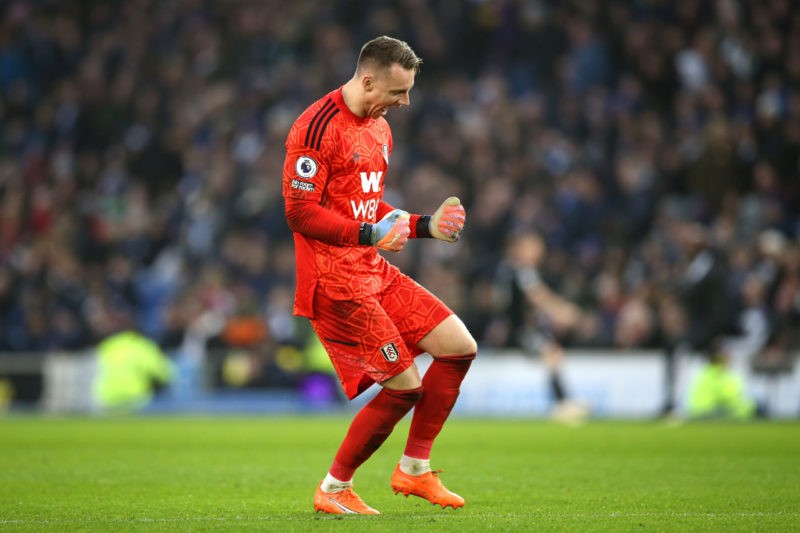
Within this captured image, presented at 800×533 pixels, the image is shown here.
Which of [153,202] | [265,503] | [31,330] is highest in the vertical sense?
[153,202]

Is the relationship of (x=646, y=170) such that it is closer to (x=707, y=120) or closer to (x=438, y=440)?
(x=707, y=120)

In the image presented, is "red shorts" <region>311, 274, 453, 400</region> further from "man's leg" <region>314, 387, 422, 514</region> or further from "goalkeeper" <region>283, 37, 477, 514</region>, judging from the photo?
"man's leg" <region>314, 387, 422, 514</region>

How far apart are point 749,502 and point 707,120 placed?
1194 cm

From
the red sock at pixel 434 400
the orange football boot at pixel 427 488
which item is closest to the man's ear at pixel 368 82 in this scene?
the red sock at pixel 434 400

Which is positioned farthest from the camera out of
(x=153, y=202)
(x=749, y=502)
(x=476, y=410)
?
(x=153, y=202)

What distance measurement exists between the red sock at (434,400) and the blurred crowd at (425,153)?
9010 mm

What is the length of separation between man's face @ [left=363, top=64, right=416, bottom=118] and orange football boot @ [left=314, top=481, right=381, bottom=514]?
1832 mm

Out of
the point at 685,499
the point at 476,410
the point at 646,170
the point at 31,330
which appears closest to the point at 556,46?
the point at 646,170

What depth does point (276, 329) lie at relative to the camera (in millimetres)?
18344

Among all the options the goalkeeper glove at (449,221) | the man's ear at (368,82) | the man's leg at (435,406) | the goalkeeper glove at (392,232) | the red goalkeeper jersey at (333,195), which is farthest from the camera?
the man's leg at (435,406)

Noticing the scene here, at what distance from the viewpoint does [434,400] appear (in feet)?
20.2

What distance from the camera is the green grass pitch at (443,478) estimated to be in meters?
5.61

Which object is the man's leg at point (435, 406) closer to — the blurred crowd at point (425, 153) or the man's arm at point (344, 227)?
the man's arm at point (344, 227)

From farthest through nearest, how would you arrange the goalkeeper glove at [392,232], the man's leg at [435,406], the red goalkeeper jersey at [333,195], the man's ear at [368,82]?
1. the man's leg at [435,406]
2. the man's ear at [368,82]
3. the red goalkeeper jersey at [333,195]
4. the goalkeeper glove at [392,232]
